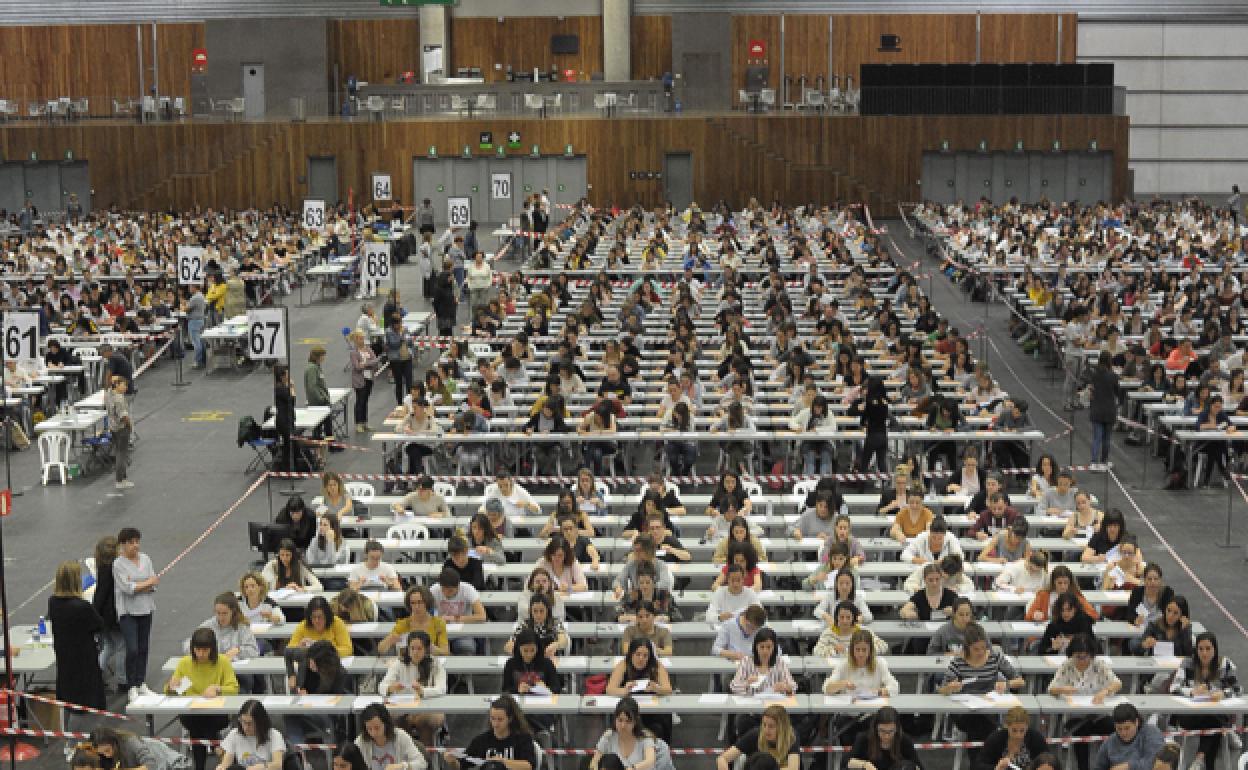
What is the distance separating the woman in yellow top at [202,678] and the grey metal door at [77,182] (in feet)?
133

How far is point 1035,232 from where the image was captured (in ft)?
120

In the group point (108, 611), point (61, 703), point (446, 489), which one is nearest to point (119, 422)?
point (446, 489)

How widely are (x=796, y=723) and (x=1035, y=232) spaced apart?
26.5m

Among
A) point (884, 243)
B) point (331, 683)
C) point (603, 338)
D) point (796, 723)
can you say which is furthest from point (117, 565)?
point (884, 243)

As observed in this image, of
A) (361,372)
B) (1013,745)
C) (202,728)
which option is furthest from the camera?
(361,372)

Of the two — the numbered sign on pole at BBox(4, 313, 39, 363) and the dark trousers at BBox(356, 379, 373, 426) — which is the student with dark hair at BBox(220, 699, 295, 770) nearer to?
the numbered sign on pole at BBox(4, 313, 39, 363)

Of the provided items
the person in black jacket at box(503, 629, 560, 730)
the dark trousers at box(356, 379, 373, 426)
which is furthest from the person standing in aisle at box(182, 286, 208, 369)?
the person in black jacket at box(503, 629, 560, 730)

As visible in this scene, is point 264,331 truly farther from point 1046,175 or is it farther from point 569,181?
point 1046,175

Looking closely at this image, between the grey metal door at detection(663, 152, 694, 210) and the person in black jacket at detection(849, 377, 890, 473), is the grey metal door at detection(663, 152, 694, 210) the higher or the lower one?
the higher one

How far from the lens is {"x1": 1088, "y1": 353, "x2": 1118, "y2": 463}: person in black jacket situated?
20.4 m

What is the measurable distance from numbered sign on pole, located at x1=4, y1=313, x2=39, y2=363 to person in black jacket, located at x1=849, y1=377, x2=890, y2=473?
10.00 m

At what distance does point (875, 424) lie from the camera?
764 inches

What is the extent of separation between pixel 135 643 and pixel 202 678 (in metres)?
2.05

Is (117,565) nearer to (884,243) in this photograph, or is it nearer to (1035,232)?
(1035,232)
